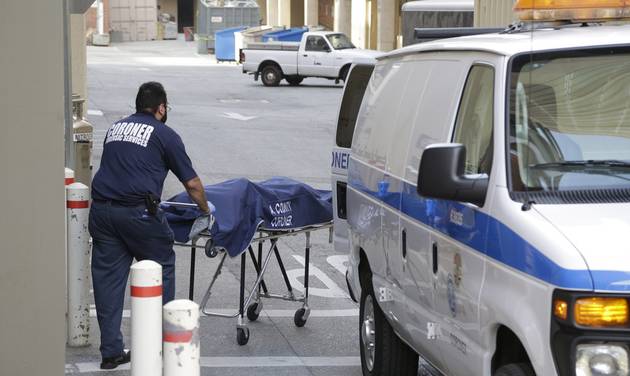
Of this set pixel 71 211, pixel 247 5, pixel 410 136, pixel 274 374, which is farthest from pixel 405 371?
pixel 247 5

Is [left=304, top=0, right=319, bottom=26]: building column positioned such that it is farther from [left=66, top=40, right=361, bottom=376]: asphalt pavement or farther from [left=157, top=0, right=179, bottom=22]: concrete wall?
[left=157, top=0, right=179, bottom=22]: concrete wall

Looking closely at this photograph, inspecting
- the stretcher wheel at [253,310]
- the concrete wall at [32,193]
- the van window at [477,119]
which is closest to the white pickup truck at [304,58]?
the stretcher wheel at [253,310]

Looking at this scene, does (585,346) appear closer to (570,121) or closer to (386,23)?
(570,121)

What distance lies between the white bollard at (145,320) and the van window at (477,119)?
1.65m

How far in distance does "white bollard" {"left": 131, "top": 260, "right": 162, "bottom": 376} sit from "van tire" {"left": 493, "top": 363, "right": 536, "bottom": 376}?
5.77ft

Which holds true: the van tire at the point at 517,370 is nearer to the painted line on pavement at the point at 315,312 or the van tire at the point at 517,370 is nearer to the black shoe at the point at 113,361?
the black shoe at the point at 113,361

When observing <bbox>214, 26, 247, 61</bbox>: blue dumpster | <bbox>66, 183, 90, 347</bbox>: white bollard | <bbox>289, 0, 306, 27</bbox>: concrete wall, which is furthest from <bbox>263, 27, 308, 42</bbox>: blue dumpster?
<bbox>66, 183, 90, 347</bbox>: white bollard

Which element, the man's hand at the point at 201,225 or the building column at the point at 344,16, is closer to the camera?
the man's hand at the point at 201,225

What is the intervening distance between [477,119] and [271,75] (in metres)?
36.2

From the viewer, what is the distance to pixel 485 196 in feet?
17.4

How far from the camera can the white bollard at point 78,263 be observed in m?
8.52

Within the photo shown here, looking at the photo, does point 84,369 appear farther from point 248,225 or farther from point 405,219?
point 405,219

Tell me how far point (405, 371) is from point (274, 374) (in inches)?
41.2

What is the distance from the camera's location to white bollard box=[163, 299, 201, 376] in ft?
17.3
